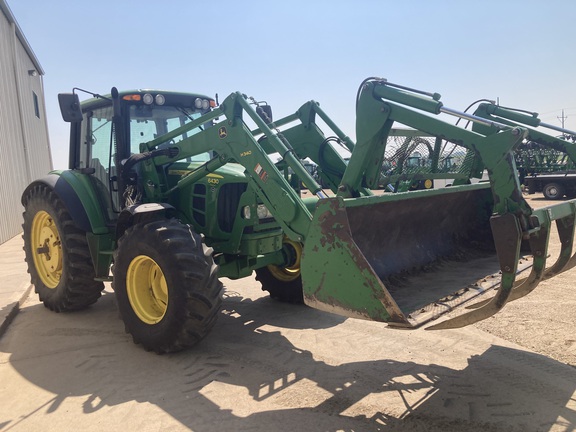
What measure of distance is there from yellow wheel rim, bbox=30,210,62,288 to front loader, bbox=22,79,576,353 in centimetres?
2

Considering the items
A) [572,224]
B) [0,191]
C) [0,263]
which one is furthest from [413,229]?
[0,191]

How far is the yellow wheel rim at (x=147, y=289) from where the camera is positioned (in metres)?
4.08

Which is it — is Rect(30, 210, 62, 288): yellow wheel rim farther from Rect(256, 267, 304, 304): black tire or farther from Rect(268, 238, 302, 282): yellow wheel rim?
Rect(268, 238, 302, 282): yellow wheel rim

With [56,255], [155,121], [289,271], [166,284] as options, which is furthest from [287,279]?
[56,255]

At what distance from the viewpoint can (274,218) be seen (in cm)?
413

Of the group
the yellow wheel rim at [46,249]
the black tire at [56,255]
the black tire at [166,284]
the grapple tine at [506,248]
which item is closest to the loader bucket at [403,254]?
the grapple tine at [506,248]

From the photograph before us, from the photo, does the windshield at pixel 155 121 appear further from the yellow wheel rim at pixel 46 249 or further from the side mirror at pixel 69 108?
the yellow wheel rim at pixel 46 249

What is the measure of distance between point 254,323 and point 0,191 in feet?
32.6

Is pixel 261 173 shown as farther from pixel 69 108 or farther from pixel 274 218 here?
pixel 69 108

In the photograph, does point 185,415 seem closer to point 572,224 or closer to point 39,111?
point 572,224

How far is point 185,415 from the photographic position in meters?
3.02

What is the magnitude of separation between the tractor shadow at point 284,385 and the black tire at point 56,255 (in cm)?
63

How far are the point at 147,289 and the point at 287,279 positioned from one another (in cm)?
Result: 174

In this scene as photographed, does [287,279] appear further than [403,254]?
Yes
